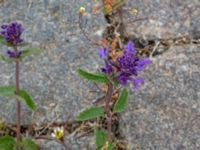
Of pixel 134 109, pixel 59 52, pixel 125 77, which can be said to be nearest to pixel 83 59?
pixel 59 52

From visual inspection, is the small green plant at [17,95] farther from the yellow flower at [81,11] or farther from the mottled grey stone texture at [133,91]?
the yellow flower at [81,11]

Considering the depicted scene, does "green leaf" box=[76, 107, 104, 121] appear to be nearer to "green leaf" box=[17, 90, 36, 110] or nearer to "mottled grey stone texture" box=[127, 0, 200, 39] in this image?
"green leaf" box=[17, 90, 36, 110]

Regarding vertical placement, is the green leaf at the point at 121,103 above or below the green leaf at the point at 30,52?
below

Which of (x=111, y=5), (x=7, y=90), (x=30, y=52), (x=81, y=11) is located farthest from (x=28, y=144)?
(x=111, y=5)

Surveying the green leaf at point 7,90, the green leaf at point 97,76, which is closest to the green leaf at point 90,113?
the green leaf at point 97,76

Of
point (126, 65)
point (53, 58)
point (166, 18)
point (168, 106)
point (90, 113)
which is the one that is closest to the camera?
point (126, 65)

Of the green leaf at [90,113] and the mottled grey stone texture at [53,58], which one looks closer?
the green leaf at [90,113]

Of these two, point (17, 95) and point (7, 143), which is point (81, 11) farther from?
point (7, 143)
